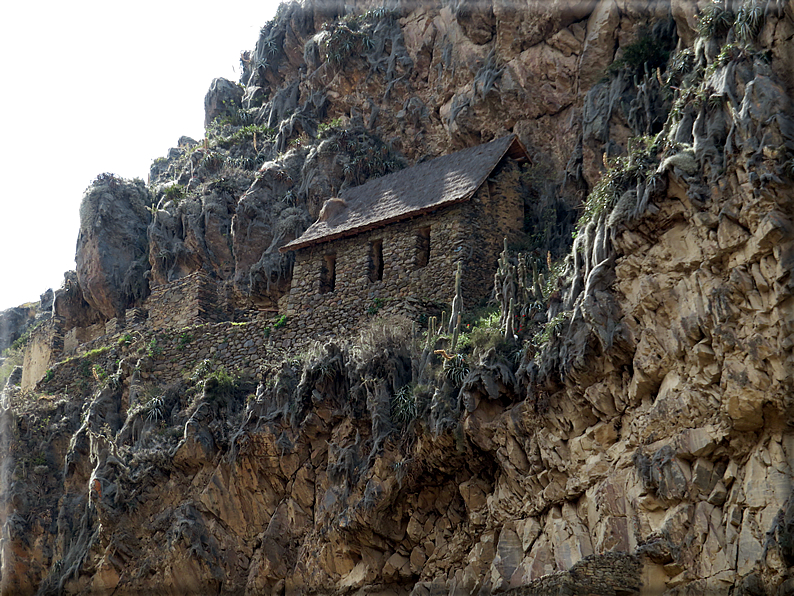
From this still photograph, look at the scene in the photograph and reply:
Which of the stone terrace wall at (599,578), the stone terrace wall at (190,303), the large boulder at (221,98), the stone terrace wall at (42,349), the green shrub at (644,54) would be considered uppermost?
the large boulder at (221,98)

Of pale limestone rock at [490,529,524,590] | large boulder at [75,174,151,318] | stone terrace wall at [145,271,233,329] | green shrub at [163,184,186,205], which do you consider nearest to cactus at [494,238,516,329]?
pale limestone rock at [490,529,524,590]

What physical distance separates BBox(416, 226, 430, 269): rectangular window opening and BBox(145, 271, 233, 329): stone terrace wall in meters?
8.01

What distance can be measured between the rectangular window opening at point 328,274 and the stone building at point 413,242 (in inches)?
1.1

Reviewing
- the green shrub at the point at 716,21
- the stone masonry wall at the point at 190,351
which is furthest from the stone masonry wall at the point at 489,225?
the green shrub at the point at 716,21

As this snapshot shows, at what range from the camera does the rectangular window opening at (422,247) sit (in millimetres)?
28266

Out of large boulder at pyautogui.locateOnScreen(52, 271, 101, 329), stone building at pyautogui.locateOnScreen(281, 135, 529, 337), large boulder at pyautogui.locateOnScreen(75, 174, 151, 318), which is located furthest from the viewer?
large boulder at pyautogui.locateOnScreen(52, 271, 101, 329)

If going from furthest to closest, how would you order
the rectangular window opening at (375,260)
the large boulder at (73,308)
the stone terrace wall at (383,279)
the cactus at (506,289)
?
the large boulder at (73,308) → the rectangular window opening at (375,260) → the stone terrace wall at (383,279) → the cactus at (506,289)

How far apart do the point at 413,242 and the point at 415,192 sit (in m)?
1.84

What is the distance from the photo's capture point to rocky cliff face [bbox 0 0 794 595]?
1672cm

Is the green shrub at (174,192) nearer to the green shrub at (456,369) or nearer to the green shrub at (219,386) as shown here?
the green shrub at (219,386)

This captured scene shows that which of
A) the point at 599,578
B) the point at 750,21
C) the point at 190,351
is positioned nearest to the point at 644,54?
the point at 750,21

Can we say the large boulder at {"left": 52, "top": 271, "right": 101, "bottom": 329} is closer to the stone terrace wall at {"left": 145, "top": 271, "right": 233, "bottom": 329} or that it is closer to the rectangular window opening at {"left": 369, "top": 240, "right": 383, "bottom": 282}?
the stone terrace wall at {"left": 145, "top": 271, "right": 233, "bottom": 329}

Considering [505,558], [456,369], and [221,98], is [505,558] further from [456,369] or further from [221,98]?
[221,98]

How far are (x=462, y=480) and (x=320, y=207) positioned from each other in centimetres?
1367
